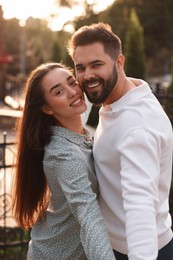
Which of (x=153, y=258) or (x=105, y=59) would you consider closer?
(x=153, y=258)

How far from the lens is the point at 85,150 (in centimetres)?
218

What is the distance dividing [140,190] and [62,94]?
0.60m

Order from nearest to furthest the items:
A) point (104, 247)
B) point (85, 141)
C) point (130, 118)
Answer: point (104, 247), point (130, 118), point (85, 141)

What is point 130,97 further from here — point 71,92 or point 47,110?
point 47,110

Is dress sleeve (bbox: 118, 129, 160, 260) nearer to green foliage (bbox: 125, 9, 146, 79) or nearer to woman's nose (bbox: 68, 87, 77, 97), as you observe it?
woman's nose (bbox: 68, 87, 77, 97)

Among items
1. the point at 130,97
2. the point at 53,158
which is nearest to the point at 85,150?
the point at 53,158

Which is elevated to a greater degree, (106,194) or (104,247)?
(106,194)

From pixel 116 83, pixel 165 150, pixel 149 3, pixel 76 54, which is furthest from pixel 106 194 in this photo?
pixel 149 3

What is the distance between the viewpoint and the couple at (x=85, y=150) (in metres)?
1.88

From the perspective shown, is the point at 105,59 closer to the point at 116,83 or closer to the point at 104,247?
the point at 116,83

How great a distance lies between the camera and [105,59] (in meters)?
2.07

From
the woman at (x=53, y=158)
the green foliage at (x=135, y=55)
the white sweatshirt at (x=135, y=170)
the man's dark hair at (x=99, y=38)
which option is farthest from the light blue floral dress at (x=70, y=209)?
the green foliage at (x=135, y=55)

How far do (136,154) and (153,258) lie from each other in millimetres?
398

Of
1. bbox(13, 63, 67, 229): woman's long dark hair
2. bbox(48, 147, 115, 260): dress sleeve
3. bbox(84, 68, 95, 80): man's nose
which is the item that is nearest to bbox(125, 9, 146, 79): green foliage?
bbox(13, 63, 67, 229): woman's long dark hair
